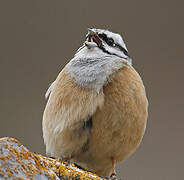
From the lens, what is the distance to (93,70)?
5.84ft

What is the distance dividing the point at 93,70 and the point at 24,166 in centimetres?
89

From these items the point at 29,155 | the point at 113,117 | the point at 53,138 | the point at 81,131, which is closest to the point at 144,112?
the point at 113,117

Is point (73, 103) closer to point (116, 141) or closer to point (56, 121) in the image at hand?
point (56, 121)

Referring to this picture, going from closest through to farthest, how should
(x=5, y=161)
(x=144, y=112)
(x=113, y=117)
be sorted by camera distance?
(x=5, y=161) < (x=113, y=117) < (x=144, y=112)

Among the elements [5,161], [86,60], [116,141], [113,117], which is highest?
[86,60]

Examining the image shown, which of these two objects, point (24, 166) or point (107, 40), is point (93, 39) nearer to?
point (107, 40)

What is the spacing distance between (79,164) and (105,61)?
1.56 ft

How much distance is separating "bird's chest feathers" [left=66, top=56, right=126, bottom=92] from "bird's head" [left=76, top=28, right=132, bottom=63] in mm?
60

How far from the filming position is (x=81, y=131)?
1672 millimetres

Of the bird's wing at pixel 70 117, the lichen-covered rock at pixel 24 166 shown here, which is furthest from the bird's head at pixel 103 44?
the lichen-covered rock at pixel 24 166

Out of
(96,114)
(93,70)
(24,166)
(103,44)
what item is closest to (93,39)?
(103,44)

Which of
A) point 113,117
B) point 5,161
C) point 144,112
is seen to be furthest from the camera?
point 144,112

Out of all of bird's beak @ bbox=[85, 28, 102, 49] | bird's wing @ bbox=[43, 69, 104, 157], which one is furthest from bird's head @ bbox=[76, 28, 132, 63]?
bird's wing @ bbox=[43, 69, 104, 157]

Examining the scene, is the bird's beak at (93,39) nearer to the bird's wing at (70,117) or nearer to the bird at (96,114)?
the bird at (96,114)
